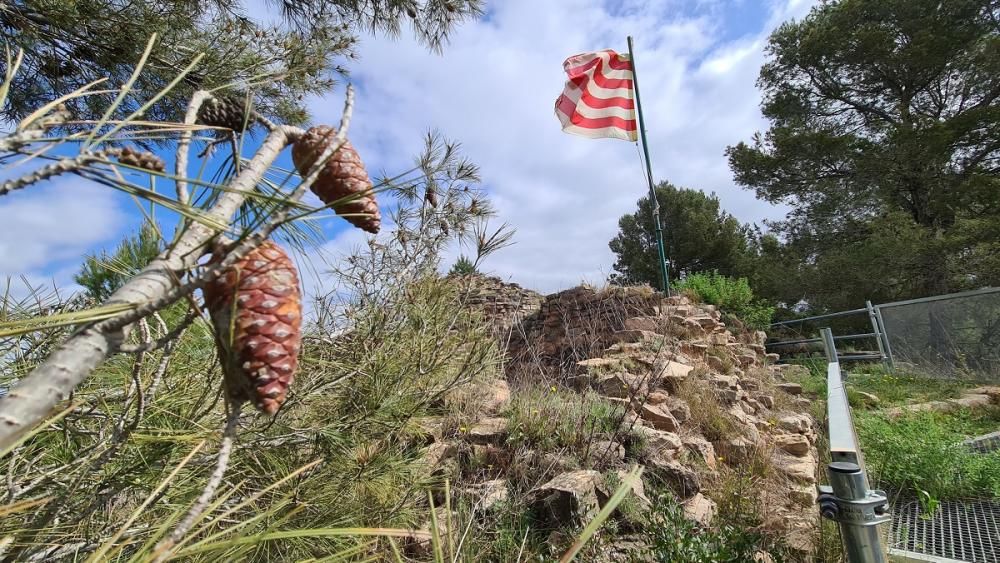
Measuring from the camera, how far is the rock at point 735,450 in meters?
2.82

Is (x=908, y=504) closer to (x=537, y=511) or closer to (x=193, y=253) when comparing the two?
(x=537, y=511)

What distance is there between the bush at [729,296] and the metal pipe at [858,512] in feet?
20.9

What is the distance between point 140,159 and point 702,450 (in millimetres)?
2919

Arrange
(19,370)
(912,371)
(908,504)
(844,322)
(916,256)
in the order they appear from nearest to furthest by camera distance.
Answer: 1. (19,370)
2. (908,504)
3. (912,371)
4. (916,256)
5. (844,322)

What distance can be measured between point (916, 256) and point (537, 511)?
1057cm

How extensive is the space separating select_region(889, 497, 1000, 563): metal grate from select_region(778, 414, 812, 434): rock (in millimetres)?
1342

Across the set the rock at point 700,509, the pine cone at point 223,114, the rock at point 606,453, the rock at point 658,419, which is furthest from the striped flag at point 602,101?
the pine cone at point 223,114

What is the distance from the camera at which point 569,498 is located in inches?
74.2

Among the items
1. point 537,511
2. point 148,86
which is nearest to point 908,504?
point 537,511

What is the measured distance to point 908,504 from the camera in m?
2.37

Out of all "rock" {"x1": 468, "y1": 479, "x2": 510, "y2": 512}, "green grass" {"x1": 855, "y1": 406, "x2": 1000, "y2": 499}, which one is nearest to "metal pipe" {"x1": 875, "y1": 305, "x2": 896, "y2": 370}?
"green grass" {"x1": 855, "y1": 406, "x2": 1000, "y2": 499}

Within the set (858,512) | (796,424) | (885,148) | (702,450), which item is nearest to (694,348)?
(796,424)

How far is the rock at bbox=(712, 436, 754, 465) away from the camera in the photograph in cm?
282

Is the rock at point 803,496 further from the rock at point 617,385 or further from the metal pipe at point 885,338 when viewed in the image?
the metal pipe at point 885,338
